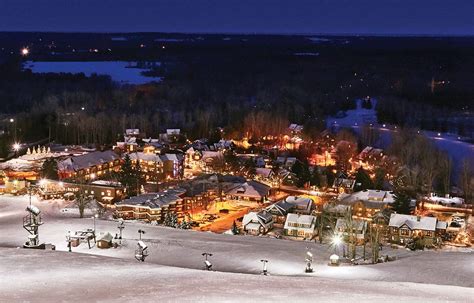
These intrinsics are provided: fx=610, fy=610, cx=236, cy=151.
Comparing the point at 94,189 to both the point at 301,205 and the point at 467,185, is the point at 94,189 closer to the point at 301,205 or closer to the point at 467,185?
the point at 301,205

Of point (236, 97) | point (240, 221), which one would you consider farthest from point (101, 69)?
point (240, 221)

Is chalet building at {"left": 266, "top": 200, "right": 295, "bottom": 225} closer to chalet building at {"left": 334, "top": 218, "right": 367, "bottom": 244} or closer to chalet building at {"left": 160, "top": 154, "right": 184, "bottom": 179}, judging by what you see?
chalet building at {"left": 334, "top": 218, "right": 367, "bottom": 244}

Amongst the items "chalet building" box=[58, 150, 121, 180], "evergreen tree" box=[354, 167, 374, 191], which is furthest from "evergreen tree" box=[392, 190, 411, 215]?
"chalet building" box=[58, 150, 121, 180]

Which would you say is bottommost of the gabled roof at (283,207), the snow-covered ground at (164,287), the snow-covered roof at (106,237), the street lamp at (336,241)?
the gabled roof at (283,207)

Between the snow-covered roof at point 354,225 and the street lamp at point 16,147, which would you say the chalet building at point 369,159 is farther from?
the street lamp at point 16,147

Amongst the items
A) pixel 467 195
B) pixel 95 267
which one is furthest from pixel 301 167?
pixel 95 267

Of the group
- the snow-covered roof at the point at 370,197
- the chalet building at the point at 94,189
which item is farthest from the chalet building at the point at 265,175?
the chalet building at the point at 94,189
